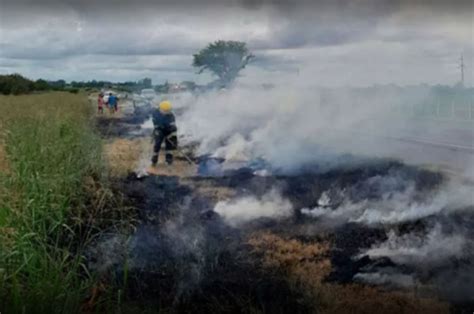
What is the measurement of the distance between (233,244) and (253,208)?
178 mm

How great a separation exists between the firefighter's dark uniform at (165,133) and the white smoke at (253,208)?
335mm

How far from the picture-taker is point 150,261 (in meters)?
2.87

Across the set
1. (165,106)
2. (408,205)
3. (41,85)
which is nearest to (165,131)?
(165,106)

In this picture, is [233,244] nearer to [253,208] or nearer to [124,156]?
[253,208]

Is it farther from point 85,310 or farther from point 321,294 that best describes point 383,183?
point 85,310

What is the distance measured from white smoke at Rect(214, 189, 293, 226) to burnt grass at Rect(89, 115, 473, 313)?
0.03m

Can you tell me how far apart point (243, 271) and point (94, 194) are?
0.75 m

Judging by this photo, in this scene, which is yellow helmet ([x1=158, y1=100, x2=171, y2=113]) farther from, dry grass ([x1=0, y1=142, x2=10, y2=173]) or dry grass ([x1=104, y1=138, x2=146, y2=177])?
dry grass ([x1=0, y1=142, x2=10, y2=173])

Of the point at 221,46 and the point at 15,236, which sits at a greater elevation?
the point at 221,46

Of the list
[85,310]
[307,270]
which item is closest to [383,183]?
[307,270]

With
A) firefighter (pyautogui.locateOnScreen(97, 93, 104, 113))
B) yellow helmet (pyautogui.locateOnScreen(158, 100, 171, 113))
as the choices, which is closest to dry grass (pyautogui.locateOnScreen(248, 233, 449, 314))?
yellow helmet (pyautogui.locateOnScreen(158, 100, 171, 113))

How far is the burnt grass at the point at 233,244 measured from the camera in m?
2.80

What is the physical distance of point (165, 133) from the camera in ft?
9.82

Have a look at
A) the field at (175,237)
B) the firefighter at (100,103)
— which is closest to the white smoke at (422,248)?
the field at (175,237)
